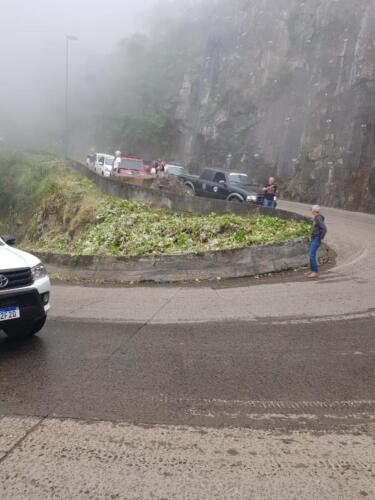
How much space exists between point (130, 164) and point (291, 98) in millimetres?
17080

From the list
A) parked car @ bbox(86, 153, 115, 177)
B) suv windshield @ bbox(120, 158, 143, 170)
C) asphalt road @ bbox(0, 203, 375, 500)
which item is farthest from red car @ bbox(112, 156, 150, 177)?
asphalt road @ bbox(0, 203, 375, 500)

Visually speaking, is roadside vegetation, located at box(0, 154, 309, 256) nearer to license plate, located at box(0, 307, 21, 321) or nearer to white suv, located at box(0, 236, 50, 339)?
white suv, located at box(0, 236, 50, 339)

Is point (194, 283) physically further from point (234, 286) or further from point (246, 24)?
point (246, 24)

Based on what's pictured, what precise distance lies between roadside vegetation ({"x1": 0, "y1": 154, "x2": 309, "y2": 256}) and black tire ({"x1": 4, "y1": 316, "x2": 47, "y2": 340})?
5369 millimetres

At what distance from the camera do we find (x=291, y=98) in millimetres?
40344

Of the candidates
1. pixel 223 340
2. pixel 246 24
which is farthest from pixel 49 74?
pixel 223 340

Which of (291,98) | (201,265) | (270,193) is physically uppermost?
(291,98)

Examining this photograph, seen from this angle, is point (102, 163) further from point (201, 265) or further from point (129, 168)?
point (201, 265)

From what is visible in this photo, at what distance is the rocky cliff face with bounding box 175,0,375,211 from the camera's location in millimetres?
32719

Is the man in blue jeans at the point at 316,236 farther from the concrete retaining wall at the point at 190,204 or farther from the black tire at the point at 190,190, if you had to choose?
the black tire at the point at 190,190

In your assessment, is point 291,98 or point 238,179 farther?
point 291,98

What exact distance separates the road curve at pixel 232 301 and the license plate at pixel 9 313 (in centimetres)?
205

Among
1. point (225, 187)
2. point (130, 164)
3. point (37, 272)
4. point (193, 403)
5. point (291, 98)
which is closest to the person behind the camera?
point (193, 403)

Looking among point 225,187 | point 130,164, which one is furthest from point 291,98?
point 225,187
